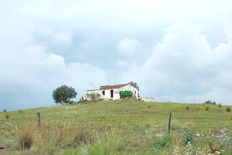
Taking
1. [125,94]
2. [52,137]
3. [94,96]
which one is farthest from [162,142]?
[125,94]

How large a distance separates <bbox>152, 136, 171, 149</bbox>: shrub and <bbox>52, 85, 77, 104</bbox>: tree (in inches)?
3365

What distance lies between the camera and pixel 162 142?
15.4m

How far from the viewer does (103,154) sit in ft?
38.5

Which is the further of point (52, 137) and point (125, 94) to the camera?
point (125, 94)

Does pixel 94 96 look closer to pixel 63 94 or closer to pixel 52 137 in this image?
pixel 63 94

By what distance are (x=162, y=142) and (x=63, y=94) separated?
8668cm

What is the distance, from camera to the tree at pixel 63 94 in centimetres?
10066

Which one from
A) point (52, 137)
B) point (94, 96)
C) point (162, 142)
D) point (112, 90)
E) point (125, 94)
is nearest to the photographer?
point (52, 137)

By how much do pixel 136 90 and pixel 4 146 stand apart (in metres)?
79.5

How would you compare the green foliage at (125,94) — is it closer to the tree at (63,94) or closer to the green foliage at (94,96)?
the green foliage at (94,96)

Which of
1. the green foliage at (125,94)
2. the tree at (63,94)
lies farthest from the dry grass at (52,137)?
the tree at (63,94)

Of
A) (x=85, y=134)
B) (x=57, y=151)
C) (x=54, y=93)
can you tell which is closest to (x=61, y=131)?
(x=85, y=134)

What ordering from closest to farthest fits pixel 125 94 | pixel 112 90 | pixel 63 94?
pixel 125 94, pixel 112 90, pixel 63 94

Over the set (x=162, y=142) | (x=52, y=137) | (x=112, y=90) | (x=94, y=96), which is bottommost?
(x=162, y=142)
